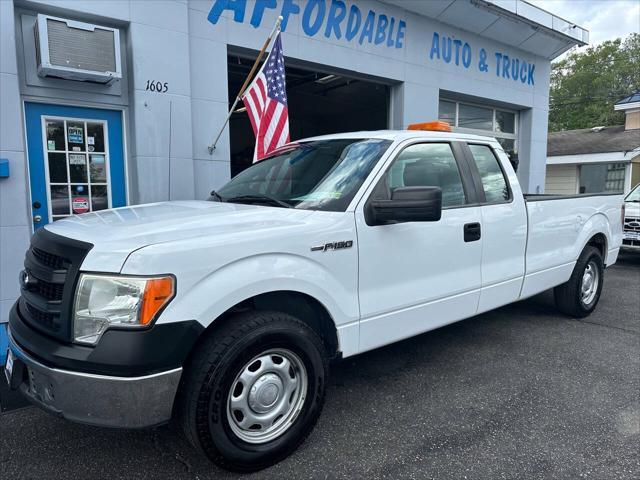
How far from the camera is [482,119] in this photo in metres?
11.6

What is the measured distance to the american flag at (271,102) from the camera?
18.7 ft

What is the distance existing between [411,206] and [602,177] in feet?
79.0

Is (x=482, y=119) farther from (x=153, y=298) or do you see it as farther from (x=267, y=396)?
(x=153, y=298)

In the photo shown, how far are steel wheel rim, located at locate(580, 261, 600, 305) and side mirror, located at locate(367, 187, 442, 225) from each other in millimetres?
3333

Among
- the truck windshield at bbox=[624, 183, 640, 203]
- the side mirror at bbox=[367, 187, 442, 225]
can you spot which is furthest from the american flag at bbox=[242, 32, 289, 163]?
the truck windshield at bbox=[624, 183, 640, 203]

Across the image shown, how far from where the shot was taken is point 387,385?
3.62m

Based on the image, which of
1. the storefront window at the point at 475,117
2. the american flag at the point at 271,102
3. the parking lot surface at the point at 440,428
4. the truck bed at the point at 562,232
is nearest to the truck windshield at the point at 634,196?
the storefront window at the point at 475,117

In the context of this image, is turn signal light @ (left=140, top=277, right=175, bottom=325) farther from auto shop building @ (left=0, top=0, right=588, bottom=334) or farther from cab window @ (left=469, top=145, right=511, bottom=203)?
auto shop building @ (left=0, top=0, right=588, bottom=334)

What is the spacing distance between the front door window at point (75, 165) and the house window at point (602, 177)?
22772mm

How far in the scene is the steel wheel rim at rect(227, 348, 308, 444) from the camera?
246 centimetres

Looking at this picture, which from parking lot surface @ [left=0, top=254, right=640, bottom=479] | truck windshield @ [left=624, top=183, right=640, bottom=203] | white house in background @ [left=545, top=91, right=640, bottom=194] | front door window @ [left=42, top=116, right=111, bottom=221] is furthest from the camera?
white house in background @ [left=545, top=91, right=640, bottom=194]

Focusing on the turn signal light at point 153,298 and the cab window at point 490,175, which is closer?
the turn signal light at point 153,298

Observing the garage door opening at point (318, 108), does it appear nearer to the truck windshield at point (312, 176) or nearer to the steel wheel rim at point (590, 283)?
the steel wheel rim at point (590, 283)

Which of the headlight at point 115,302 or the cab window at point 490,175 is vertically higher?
the cab window at point 490,175
